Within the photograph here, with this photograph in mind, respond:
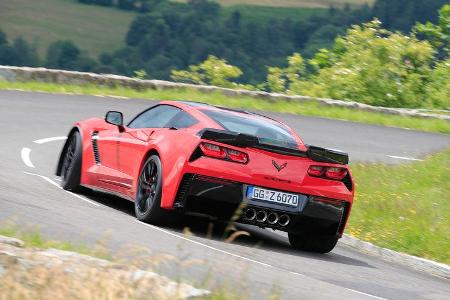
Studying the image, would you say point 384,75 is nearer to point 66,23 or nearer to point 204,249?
point 204,249

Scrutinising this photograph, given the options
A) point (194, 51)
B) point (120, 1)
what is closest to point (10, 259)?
point (194, 51)

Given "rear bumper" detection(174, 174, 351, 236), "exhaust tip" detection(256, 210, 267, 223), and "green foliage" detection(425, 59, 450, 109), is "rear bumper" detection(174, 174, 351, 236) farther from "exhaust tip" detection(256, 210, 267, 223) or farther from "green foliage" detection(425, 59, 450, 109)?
"green foliage" detection(425, 59, 450, 109)

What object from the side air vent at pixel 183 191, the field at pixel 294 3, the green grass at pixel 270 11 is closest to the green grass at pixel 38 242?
the side air vent at pixel 183 191

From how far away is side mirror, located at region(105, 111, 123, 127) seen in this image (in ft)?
43.5

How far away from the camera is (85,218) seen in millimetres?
11508

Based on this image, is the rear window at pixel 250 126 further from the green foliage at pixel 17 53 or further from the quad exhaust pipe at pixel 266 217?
the green foliage at pixel 17 53

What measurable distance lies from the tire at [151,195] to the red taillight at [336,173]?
5.06 ft

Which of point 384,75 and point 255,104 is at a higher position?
point 255,104

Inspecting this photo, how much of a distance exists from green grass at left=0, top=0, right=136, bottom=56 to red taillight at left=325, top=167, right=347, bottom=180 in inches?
5029

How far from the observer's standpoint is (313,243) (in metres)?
12.4

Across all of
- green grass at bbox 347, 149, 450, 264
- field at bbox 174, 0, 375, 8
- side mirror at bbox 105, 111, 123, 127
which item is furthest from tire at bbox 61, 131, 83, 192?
field at bbox 174, 0, 375, 8

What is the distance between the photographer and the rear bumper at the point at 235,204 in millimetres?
11344

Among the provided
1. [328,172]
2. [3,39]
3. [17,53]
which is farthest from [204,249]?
[3,39]

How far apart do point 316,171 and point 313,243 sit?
1001 millimetres
